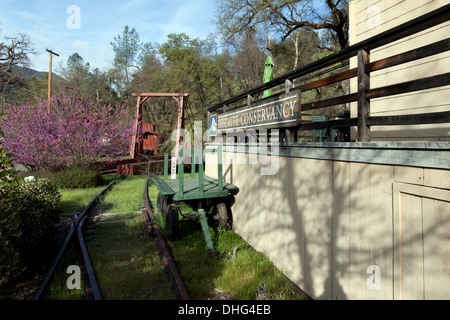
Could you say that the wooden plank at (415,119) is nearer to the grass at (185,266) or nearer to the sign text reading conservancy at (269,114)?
the sign text reading conservancy at (269,114)

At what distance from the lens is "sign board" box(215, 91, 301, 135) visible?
12.3 feet

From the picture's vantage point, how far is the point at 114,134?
624 inches

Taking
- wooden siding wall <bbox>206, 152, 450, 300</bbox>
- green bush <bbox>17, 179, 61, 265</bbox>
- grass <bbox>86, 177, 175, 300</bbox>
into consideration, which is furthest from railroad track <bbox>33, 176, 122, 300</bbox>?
wooden siding wall <bbox>206, 152, 450, 300</bbox>

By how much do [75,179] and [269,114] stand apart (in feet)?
34.8

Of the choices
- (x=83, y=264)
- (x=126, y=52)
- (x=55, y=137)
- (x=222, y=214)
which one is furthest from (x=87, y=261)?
(x=126, y=52)

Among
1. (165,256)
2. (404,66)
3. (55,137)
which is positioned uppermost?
(404,66)

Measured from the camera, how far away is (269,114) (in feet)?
14.7

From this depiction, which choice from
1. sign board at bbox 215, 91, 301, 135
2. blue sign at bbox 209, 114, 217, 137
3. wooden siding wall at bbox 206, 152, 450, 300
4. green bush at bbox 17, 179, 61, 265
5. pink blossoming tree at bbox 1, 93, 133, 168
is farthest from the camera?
pink blossoming tree at bbox 1, 93, 133, 168

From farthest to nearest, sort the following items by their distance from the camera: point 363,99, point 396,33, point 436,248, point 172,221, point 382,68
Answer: point 172,221 → point 363,99 → point 382,68 → point 396,33 → point 436,248

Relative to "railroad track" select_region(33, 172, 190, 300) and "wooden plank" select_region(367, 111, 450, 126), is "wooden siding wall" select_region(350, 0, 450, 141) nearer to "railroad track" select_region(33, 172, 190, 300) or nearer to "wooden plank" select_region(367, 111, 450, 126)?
"wooden plank" select_region(367, 111, 450, 126)

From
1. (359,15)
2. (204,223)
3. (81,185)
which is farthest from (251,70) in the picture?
(204,223)

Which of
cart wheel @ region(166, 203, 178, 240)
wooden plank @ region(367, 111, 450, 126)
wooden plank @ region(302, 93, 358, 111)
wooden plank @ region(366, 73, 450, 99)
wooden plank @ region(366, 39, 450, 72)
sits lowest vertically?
cart wheel @ region(166, 203, 178, 240)

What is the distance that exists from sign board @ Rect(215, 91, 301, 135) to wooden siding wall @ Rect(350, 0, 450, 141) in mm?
1935

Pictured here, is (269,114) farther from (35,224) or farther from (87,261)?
(35,224)
